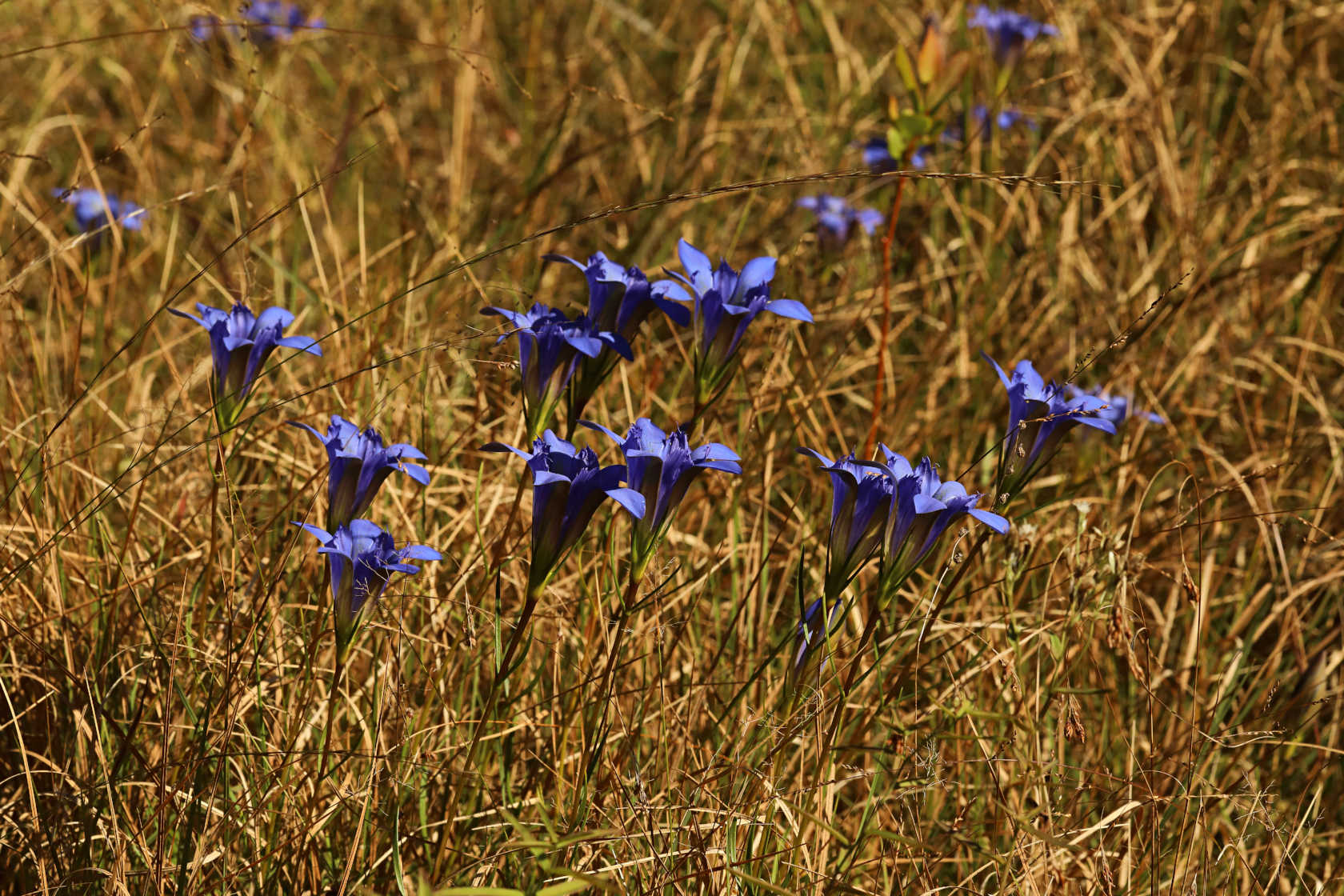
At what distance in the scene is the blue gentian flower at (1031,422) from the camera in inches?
66.5

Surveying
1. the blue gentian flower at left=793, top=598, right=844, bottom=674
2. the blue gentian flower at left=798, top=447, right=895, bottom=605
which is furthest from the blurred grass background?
the blue gentian flower at left=798, top=447, right=895, bottom=605

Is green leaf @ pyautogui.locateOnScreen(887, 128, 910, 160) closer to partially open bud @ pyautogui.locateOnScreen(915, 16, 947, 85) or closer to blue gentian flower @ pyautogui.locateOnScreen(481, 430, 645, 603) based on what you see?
partially open bud @ pyautogui.locateOnScreen(915, 16, 947, 85)

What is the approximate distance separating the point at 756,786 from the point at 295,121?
12.4 feet

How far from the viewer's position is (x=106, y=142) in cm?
483

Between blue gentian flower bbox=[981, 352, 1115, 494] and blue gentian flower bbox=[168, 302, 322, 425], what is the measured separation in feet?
3.48

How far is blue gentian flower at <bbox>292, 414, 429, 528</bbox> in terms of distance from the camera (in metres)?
1.64

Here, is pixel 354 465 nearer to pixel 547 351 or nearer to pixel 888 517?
pixel 547 351

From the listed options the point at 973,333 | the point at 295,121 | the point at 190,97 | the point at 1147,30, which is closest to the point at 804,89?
the point at 1147,30

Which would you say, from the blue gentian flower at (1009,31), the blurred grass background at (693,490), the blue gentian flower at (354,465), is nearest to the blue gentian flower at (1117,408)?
the blurred grass background at (693,490)

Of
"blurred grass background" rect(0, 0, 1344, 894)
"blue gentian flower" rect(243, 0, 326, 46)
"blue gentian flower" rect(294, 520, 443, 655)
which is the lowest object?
"blurred grass background" rect(0, 0, 1344, 894)

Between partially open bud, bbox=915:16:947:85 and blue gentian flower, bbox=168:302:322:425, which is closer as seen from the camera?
blue gentian flower, bbox=168:302:322:425

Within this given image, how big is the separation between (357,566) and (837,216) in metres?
2.42

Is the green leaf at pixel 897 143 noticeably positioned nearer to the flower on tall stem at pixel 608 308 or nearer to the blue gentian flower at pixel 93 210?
the flower on tall stem at pixel 608 308

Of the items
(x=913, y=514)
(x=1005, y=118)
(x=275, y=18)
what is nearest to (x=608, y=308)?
(x=913, y=514)
